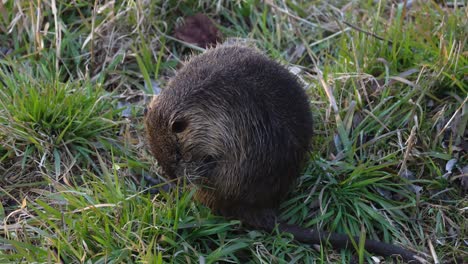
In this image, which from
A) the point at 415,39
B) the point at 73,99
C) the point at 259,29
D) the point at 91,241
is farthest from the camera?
the point at 259,29

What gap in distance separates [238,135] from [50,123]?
1116mm

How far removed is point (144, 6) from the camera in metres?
4.53

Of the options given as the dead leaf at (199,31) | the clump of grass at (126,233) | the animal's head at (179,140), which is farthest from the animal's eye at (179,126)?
the dead leaf at (199,31)

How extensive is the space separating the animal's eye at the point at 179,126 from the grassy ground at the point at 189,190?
34 centimetres

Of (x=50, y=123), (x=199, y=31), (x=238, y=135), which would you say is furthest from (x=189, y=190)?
(x=199, y=31)

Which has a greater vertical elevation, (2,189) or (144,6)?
(144,6)

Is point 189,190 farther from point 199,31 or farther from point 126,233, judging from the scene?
A: point 199,31

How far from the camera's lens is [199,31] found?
15.3 ft

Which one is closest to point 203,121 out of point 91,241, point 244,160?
point 244,160

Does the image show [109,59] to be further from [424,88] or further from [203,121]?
[424,88]

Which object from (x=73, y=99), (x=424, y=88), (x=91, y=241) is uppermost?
(x=424, y=88)

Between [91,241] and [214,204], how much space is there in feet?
2.05

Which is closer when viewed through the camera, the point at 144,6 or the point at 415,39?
the point at 415,39

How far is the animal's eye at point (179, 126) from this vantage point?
328cm
